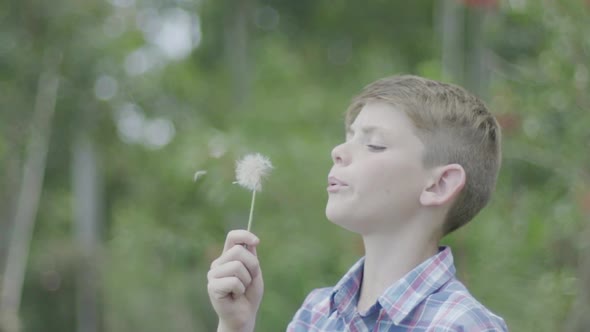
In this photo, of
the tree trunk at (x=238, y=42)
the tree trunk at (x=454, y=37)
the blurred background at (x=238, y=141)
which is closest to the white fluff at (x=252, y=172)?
the blurred background at (x=238, y=141)

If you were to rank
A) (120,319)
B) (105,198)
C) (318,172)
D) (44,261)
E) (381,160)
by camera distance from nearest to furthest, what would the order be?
1. (381,160)
2. (318,172)
3. (120,319)
4. (44,261)
5. (105,198)

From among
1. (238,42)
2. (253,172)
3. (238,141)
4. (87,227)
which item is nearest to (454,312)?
(253,172)

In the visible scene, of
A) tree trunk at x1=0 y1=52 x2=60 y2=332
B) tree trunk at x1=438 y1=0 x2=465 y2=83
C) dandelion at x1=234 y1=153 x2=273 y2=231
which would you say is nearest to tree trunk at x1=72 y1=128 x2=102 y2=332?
tree trunk at x1=0 y1=52 x2=60 y2=332

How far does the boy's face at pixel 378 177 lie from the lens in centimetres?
172

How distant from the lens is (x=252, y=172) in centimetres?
181

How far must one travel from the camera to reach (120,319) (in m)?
9.33

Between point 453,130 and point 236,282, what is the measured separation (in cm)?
54

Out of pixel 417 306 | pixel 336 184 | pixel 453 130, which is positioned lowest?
pixel 417 306

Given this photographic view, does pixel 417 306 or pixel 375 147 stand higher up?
pixel 375 147

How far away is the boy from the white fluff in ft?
0.46

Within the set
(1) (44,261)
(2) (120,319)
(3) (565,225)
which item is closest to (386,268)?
(3) (565,225)

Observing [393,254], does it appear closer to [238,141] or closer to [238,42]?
[238,141]

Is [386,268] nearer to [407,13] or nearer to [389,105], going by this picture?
[389,105]

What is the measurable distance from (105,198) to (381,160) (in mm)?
14652
